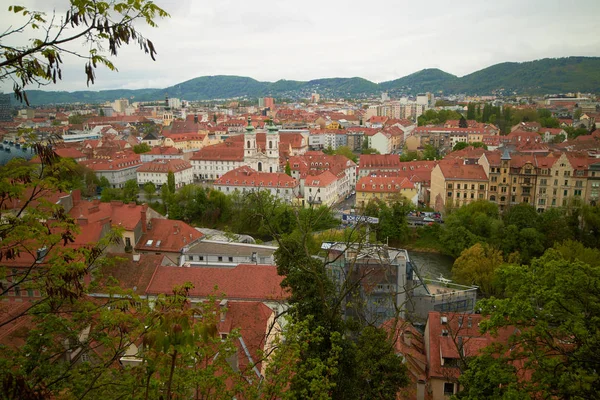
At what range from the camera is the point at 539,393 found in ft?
24.0

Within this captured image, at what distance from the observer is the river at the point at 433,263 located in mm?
→ 28453

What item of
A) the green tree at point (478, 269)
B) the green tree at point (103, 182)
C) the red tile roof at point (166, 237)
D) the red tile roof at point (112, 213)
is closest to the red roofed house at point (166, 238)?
the red tile roof at point (166, 237)

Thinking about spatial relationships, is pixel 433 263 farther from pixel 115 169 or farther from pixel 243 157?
pixel 115 169

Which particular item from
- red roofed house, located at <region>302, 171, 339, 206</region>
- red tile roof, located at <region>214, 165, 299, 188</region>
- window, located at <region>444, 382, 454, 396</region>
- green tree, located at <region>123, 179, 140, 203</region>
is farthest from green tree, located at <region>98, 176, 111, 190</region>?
window, located at <region>444, 382, 454, 396</region>

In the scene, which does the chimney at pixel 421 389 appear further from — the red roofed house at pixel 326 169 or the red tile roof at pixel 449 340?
the red roofed house at pixel 326 169

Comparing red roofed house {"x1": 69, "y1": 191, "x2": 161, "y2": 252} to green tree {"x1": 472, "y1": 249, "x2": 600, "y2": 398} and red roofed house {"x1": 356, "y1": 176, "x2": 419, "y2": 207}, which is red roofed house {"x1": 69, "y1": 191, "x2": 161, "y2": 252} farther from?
red roofed house {"x1": 356, "y1": 176, "x2": 419, "y2": 207}

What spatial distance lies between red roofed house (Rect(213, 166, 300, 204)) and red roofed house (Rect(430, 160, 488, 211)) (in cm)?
1328

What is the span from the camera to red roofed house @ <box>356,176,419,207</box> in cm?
3922

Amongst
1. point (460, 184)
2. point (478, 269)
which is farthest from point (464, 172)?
point (478, 269)

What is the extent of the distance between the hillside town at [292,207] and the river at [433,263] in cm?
127

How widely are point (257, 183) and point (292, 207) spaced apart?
3587 centimetres

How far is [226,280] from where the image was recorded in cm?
1788

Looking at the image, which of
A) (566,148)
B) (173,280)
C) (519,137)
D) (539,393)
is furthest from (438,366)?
(519,137)

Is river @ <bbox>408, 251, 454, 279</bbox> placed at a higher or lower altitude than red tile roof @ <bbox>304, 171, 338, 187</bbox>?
lower
